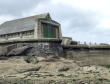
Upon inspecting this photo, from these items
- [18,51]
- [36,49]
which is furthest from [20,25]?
[36,49]

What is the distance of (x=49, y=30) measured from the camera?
30.2 metres

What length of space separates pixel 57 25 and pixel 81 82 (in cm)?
2273

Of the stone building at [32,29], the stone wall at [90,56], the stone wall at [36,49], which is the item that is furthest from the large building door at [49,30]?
the stone wall at [36,49]

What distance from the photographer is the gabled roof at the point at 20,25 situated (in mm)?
31638

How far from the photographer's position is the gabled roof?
31.6 m

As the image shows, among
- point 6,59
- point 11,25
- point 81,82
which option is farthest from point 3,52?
point 11,25

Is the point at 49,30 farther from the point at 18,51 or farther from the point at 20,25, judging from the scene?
the point at 18,51

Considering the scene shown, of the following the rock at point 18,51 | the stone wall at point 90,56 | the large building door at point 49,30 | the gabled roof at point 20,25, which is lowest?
the stone wall at point 90,56

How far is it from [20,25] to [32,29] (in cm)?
380

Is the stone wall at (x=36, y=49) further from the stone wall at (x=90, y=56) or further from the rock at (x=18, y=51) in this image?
the stone wall at (x=90, y=56)

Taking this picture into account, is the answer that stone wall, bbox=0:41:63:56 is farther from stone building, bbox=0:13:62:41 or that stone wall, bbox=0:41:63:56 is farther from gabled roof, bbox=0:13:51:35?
gabled roof, bbox=0:13:51:35

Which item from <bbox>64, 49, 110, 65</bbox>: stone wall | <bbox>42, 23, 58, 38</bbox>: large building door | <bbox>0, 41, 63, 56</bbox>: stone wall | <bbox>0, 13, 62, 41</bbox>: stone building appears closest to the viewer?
<bbox>0, 41, 63, 56</bbox>: stone wall

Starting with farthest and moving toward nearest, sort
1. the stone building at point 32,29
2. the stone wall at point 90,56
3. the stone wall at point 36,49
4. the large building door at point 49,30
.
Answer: the large building door at point 49,30 → the stone building at point 32,29 → the stone wall at point 90,56 → the stone wall at point 36,49

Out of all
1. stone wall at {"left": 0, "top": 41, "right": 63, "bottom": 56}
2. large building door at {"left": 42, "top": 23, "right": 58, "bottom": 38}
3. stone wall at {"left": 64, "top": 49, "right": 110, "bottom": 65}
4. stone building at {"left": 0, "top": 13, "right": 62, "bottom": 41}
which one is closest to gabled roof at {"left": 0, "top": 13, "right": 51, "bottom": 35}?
stone building at {"left": 0, "top": 13, "right": 62, "bottom": 41}
